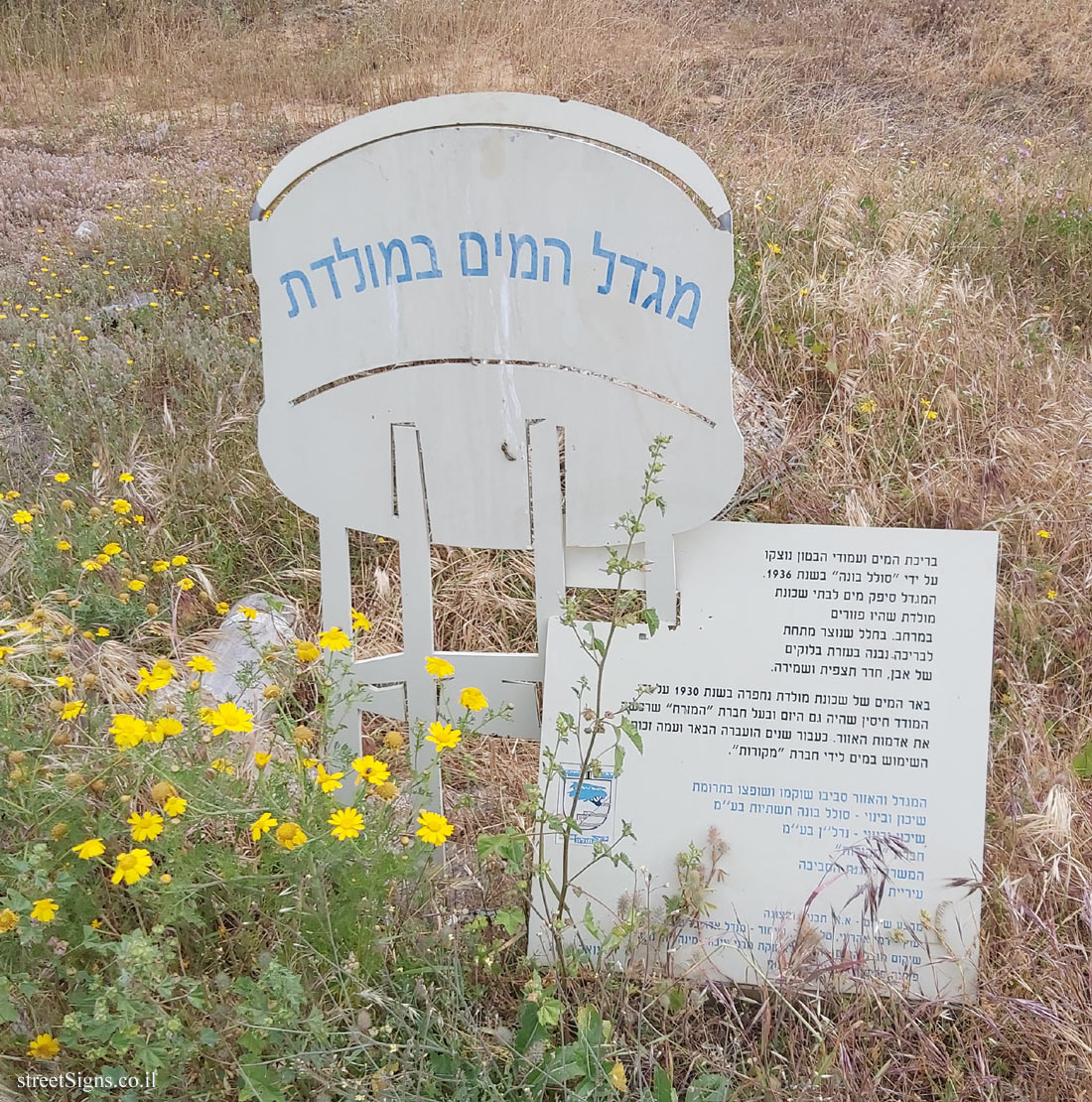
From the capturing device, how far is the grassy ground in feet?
4.92

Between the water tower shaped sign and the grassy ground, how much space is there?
18.3 inches

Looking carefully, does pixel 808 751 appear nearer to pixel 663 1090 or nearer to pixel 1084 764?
pixel 663 1090

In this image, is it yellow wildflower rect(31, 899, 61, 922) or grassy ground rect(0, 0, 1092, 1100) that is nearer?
yellow wildflower rect(31, 899, 61, 922)

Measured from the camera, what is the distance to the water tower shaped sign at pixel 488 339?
1.68 m

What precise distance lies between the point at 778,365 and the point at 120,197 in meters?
4.76

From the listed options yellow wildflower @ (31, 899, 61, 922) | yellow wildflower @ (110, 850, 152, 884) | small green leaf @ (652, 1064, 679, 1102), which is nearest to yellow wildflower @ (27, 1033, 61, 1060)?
yellow wildflower @ (31, 899, 61, 922)

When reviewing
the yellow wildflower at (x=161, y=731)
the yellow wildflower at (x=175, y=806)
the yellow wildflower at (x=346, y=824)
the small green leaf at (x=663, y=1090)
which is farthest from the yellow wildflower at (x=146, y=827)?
the small green leaf at (x=663, y=1090)

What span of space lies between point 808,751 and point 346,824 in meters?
0.92

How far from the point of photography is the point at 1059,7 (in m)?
9.02

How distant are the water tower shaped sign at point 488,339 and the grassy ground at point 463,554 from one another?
0.46 meters

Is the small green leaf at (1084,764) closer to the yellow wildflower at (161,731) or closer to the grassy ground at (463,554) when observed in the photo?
the grassy ground at (463,554)

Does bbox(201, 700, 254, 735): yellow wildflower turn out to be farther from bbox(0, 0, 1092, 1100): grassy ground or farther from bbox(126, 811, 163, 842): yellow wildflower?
bbox(126, 811, 163, 842): yellow wildflower

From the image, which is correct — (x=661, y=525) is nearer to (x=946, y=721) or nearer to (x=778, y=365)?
(x=946, y=721)

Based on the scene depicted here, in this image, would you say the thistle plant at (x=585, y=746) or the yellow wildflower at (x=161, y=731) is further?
the thistle plant at (x=585, y=746)
